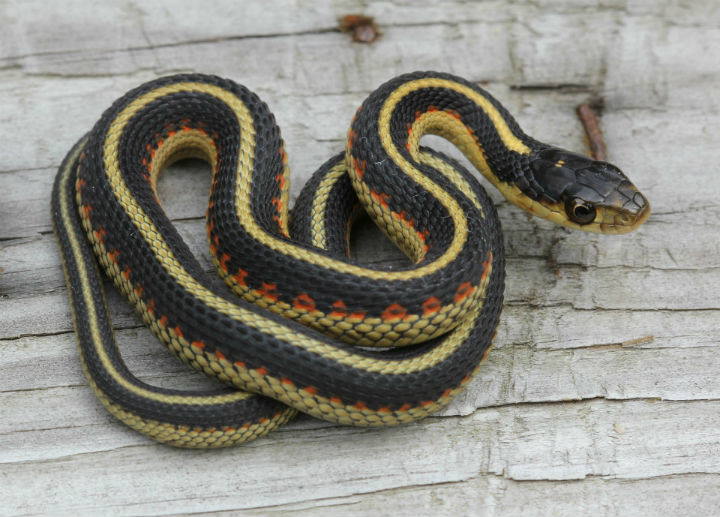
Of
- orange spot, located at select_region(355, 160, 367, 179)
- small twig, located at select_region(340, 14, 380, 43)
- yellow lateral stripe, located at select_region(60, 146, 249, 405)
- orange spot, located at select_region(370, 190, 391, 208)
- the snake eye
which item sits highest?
small twig, located at select_region(340, 14, 380, 43)

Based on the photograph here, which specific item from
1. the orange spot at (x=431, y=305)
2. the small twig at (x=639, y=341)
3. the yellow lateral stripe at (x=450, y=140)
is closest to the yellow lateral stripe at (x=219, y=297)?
the orange spot at (x=431, y=305)

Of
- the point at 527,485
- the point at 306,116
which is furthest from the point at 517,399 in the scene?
the point at 306,116

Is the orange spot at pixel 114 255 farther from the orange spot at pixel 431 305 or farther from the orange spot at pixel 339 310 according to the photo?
the orange spot at pixel 431 305

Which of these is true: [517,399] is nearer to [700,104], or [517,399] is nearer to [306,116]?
[306,116]

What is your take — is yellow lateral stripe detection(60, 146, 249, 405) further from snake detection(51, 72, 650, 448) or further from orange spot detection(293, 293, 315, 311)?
orange spot detection(293, 293, 315, 311)

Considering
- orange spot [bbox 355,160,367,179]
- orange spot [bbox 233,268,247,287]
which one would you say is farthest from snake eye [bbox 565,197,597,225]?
orange spot [bbox 233,268,247,287]

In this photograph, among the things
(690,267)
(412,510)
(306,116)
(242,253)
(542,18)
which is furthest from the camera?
(542,18)
